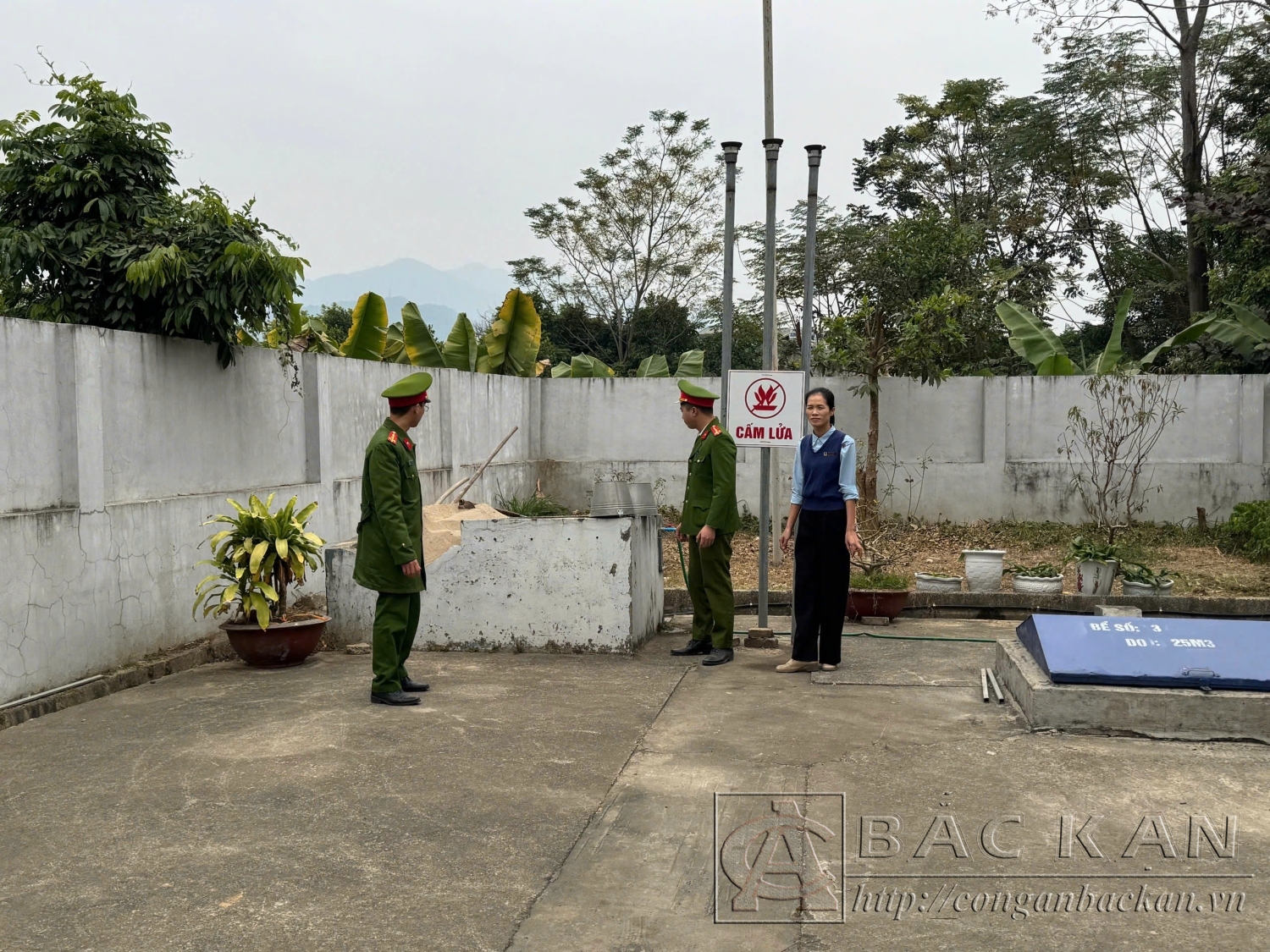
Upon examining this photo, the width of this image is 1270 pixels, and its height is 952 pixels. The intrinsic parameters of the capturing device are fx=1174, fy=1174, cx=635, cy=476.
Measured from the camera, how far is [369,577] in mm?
6895

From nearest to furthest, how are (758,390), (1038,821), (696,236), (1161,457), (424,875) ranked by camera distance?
(424,875) < (1038,821) < (758,390) < (1161,457) < (696,236)

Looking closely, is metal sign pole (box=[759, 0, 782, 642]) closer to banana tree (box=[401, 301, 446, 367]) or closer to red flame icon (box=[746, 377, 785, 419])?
red flame icon (box=[746, 377, 785, 419])

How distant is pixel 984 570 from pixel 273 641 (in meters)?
6.48

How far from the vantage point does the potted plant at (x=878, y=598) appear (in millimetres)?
10070

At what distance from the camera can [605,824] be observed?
15.7 ft

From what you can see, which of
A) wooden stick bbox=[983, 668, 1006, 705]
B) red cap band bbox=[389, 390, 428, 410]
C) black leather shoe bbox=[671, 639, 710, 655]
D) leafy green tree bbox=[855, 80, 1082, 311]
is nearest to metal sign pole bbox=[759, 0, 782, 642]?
black leather shoe bbox=[671, 639, 710, 655]

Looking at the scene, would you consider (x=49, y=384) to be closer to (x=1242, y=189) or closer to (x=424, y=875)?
(x=424, y=875)

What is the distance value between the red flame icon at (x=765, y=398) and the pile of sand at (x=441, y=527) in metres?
2.07

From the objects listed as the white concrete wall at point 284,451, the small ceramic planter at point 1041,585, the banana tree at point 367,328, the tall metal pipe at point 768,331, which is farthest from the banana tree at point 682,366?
the tall metal pipe at point 768,331

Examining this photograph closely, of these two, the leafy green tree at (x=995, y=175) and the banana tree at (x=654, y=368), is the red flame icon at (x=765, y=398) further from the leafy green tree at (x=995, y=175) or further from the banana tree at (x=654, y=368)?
the leafy green tree at (x=995, y=175)

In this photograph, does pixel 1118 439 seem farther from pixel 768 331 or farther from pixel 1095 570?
pixel 768 331

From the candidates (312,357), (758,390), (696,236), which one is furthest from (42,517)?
(696,236)

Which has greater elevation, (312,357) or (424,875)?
(312,357)

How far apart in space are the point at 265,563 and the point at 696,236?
74.8ft
